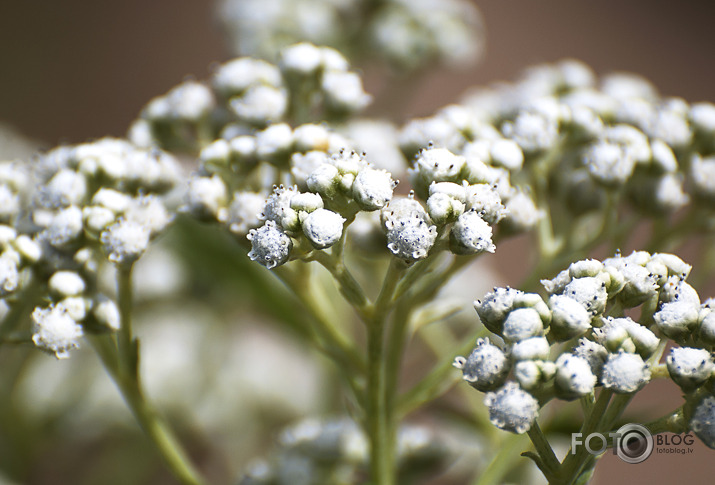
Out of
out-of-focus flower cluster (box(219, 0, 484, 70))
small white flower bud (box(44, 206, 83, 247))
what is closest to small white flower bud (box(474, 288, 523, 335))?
small white flower bud (box(44, 206, 83, 247))

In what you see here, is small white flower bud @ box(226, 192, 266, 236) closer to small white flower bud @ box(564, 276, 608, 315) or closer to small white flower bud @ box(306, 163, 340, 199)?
small white flower bud @ box(306, 163, 340, 199)

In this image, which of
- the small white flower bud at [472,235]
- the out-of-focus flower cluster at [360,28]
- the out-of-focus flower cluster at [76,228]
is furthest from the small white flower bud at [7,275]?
the out-of-focus flower cluster at [360,28]

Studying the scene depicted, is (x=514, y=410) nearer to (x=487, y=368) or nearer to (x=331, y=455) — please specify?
(x=487, y=368)

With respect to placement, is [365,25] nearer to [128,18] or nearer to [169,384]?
[169,384]

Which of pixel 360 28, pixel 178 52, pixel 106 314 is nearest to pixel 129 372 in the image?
pixel 106 314

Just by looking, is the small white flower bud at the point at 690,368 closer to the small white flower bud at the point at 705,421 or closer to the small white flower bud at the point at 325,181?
the small white flower bud at the point at 705,421
